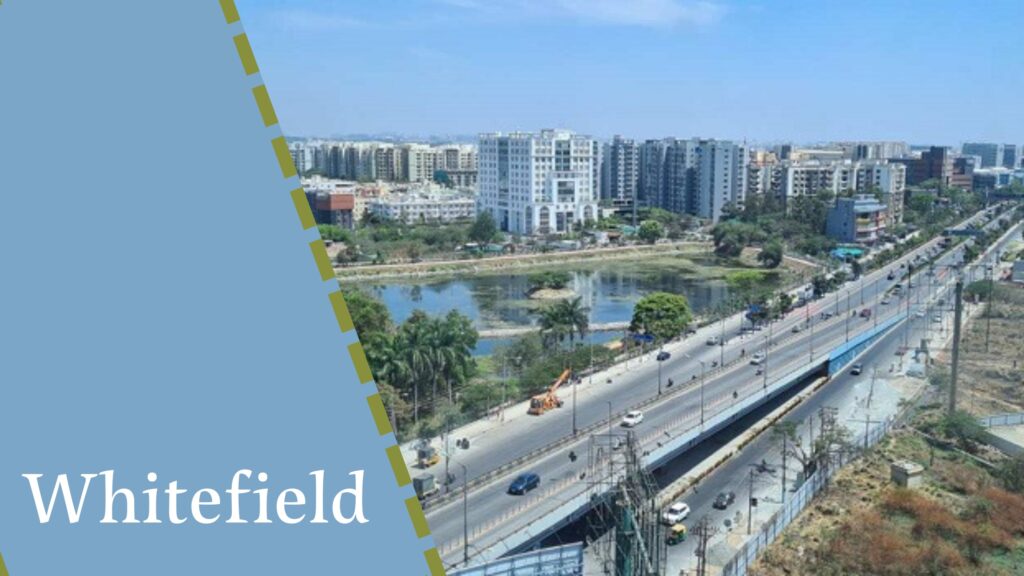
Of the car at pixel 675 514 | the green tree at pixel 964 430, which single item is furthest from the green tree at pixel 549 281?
the car at pixel 675 514

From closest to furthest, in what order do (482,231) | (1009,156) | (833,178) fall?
(482,231), (833,178), (1009,156)

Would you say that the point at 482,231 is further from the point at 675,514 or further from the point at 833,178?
the point at 675,514

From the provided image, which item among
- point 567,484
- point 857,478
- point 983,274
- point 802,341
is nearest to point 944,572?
point 857,478

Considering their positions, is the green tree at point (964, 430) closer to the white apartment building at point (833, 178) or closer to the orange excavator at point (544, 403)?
the orange excavator at point (544, 403)

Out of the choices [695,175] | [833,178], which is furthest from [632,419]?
[833,178]

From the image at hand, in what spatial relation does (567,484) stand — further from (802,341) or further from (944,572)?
(802,341)
